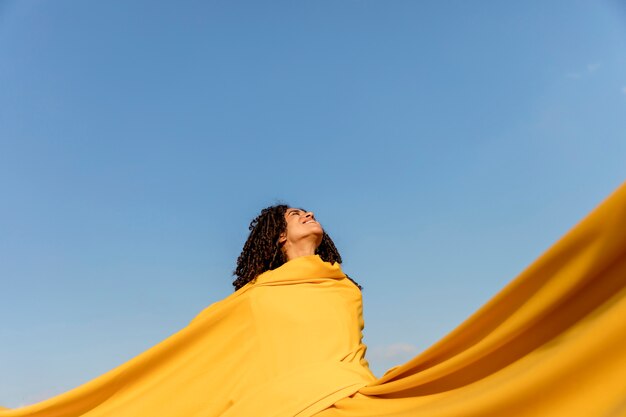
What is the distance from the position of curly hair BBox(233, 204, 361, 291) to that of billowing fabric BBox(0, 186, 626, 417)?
718 millimetres

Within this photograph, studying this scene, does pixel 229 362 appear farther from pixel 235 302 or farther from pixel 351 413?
pixel 351 413

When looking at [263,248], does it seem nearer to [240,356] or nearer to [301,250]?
[301,250]

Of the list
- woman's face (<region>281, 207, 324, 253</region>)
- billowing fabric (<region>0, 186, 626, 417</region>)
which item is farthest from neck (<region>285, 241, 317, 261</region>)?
billowing fabric (<region>0, 186, 626, 417</region>)

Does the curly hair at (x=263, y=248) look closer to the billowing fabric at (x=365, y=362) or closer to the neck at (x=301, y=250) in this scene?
the neck at (x=301, y=250)

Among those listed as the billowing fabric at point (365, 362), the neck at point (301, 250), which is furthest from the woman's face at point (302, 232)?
the billowing fabric at point (365, 362)

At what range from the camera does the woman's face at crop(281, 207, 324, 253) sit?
5895 mm

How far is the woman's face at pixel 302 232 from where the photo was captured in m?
5.89

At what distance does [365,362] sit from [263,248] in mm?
1736

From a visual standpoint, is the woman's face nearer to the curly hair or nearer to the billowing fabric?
the curly hair

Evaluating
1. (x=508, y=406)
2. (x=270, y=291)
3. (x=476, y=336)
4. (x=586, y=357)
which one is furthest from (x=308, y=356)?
(x=586, y=357)

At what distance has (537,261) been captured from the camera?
8.20ft

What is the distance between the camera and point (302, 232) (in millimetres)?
A: 5910

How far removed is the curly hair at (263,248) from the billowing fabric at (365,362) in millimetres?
718

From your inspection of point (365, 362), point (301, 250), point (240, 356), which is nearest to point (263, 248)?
point (301, 250)
